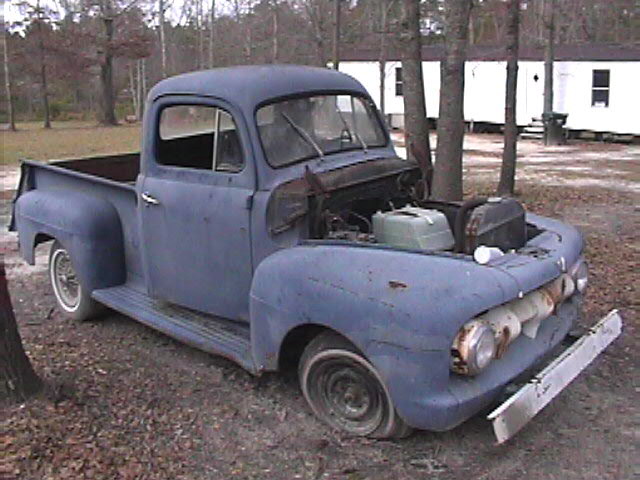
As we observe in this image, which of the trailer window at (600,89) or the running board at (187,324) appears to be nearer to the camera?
the running board at (187,324)

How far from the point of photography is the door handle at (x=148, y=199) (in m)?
4.99

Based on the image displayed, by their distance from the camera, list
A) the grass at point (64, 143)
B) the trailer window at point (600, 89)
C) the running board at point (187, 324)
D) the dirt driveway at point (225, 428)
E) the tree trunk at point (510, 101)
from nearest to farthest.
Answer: the dirt driveway at point (225, 428)
the running board at point (187, 324)
the tree trunk at point (510, 101)
the grass at point (64, 143)
the trailer window at point (600, 89)

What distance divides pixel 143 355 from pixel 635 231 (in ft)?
20.9

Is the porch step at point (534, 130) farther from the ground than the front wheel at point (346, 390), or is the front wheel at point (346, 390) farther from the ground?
the porch step at point (534, 130)

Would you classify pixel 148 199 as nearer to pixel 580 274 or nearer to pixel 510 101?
pixel 580 274

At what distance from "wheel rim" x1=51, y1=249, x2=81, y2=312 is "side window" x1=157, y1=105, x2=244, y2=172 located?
5.08ft

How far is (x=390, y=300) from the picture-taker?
11.4 ft

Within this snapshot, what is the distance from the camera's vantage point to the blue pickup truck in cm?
347

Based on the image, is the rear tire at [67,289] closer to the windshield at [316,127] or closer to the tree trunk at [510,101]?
the windshield at [316,127]

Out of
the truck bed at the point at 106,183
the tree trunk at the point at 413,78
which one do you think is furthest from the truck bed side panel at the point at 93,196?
the tree trunk at the point at 413,78

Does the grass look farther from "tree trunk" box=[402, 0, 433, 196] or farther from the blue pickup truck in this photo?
the blue pickup truck

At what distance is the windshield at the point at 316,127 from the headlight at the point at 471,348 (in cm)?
169

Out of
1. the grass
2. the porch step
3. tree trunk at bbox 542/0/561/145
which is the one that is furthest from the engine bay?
the porch step

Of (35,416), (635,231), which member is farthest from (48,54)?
(35,416)
